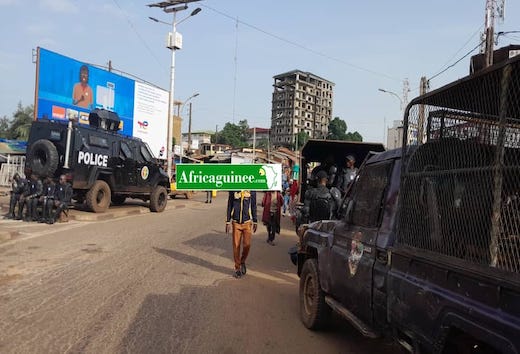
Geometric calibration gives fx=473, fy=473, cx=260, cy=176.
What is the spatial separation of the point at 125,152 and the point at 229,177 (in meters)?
10.1

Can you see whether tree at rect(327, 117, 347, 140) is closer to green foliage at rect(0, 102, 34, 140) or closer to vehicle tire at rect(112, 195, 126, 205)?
green foliage at rect(0, 102, 34, 140)

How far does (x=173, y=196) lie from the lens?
28.1 metres

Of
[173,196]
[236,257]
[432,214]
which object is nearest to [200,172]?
[236,257]

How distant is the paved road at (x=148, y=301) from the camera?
4.59m

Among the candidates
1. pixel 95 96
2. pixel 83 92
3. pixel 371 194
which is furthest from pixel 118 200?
pixel 371 194

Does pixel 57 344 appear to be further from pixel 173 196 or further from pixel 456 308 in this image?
pixel 173 196

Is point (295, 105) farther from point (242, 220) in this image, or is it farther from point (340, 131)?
point (242, 220)

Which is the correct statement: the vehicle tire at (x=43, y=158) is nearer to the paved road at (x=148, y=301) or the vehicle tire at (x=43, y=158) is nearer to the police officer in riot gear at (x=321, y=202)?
the paved road at (x=148, y=301)

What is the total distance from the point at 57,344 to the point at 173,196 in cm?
2392

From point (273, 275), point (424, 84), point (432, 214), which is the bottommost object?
point (273, 275)

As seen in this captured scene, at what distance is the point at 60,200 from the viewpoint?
44.0ft

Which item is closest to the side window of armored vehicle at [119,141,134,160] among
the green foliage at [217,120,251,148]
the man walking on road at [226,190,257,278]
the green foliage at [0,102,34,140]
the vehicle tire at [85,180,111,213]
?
the vehicle tire at [85,180,111,213]

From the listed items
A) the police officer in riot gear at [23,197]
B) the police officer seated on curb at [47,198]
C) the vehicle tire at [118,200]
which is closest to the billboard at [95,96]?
the vehicle tire at [118,200]

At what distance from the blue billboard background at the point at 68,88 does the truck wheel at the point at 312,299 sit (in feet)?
69.0
